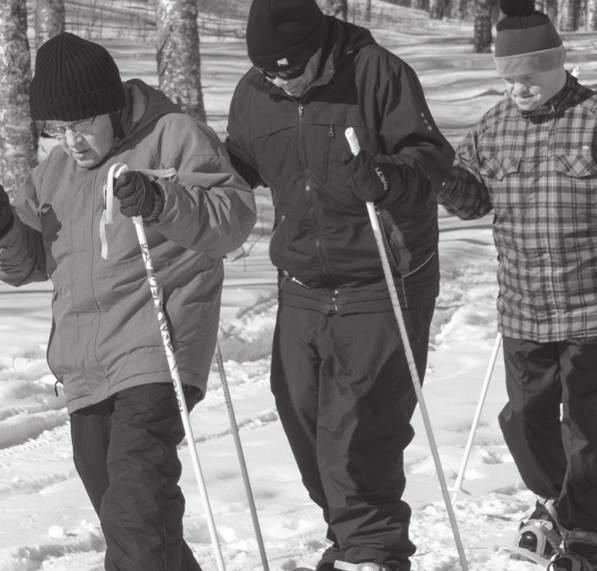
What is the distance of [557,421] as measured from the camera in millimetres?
4359

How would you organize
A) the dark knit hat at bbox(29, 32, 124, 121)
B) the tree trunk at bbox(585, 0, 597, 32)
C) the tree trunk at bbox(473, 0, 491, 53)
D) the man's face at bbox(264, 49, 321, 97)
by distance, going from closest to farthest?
the dark knit hat at bbox(29, 32, 124, 121), the man's face at bbox(264, 49, 321, 97), the tree trunk at bbox(473, 0, 491, 53), the tree trunk at bbox(585, 0, 597, 32)

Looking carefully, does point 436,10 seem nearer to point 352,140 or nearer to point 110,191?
point 352,140

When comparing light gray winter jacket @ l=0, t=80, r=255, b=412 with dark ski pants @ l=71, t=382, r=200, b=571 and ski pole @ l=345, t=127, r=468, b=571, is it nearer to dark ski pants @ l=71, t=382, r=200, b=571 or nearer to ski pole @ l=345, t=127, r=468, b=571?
dark ski pants @ l=71, t=382, r=200, b=571

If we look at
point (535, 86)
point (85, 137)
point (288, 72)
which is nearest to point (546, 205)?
point (535, 86)

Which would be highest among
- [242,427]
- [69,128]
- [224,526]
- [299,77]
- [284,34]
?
[284,34]

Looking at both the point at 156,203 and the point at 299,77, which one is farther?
the point at 299,77

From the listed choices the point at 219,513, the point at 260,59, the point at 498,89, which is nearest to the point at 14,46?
the point at 219,513

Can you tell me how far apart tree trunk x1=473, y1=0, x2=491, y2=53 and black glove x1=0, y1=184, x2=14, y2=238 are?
22.9 meters

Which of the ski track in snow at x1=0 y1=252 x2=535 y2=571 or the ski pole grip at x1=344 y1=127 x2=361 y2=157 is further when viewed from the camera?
the ski track in snow at x1=0 y1=252 x2=535 y2=571

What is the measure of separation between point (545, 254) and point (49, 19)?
12210 mm

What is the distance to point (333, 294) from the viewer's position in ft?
12.2

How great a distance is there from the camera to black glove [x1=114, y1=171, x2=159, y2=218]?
3113 millimetres

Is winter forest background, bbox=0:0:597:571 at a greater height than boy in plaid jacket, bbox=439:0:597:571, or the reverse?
boy in plaid jacket, bbox=439:0:597:571

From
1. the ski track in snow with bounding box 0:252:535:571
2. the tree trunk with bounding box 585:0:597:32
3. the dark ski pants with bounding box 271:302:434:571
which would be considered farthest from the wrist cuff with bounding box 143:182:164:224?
the tree trunk with bounding box 585:0:597:32
